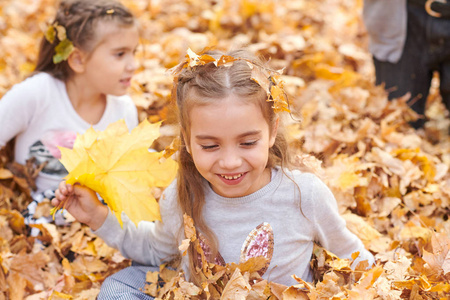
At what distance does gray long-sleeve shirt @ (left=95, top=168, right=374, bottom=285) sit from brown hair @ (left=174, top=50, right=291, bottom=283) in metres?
0.04

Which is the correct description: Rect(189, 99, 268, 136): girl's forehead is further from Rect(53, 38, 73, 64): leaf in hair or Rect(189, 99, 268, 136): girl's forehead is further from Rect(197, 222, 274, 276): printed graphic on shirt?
Rect(53, 38, 73, 64): leaf in hair

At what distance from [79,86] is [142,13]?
2380 millimetres

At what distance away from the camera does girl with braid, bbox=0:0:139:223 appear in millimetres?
2461

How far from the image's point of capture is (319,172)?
1.86 meters

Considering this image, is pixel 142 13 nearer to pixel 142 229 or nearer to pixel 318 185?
pixel 142 229

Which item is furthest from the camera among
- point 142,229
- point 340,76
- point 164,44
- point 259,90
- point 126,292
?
point 164,44

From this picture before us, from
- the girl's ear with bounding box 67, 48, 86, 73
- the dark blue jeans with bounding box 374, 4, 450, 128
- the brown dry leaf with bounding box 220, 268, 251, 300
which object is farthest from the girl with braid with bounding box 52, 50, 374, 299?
the dark blue jeans with bounding box 374, 4, 450, 128

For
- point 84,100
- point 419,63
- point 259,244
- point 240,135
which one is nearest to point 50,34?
point 84,100

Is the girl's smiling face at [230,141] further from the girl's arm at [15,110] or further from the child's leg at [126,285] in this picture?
the girl's arm at [15,110]

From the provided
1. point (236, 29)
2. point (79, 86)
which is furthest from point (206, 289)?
point (236, 29)

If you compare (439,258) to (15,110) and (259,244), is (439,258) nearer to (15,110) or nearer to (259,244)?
(259,244)

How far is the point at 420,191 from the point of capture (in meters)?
2.42

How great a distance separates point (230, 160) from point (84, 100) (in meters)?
1.42

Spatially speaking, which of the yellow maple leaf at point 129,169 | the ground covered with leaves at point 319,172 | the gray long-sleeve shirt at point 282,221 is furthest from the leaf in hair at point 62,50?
the gray long-sleeve shirt at point 282,221
